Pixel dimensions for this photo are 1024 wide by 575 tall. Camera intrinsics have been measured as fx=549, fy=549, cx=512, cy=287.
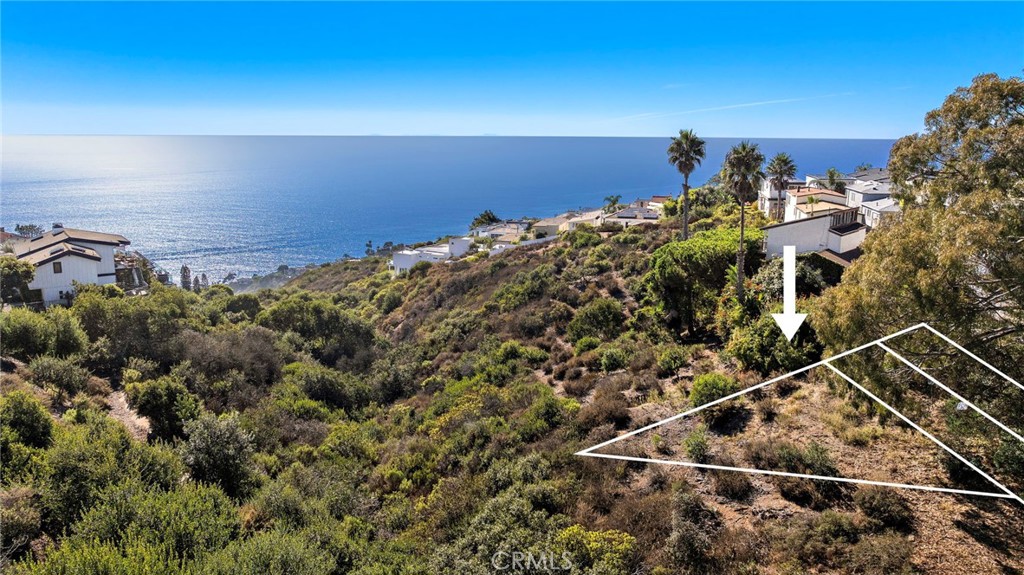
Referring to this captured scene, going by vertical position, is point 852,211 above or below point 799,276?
Answer: above

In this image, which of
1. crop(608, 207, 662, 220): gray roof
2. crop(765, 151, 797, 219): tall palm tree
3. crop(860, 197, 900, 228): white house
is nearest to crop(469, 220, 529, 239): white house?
crop(608, 207, 662, 220): gray roof

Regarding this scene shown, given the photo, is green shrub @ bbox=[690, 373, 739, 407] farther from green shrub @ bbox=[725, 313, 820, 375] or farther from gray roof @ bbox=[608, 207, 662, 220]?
gray roof @ bbox=[608, 207, 662, 220]

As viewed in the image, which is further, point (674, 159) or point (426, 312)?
point (426, 312)

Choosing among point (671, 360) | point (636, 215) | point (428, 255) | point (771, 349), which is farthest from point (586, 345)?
point (636, 215)

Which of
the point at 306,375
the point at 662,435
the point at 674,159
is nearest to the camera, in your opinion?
the point at 662,435

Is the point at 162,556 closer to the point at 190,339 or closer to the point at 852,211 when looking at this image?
the point at 190,339

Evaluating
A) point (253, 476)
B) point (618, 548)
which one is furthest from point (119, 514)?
point (618, 548)
